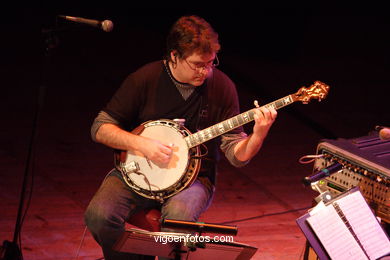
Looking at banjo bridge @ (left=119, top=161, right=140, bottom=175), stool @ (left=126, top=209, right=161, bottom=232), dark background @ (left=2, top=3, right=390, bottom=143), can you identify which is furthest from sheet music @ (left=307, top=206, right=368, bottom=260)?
dark background @ (left=2, top=3, right=390, bottom=143)

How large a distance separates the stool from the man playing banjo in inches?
1.7

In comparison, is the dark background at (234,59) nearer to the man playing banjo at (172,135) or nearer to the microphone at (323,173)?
the man playing banjo at (172,135)

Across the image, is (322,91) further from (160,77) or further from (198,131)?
(160,77)

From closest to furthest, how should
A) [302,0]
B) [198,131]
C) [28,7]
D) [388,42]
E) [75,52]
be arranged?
1. [198,131]
2. [75,52]
3. [302,0]
4. [28,7]
5. [388,42]

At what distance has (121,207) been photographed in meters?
3.40

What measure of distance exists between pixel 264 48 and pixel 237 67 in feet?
3.20

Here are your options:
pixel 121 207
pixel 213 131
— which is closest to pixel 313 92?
pixel 213 131

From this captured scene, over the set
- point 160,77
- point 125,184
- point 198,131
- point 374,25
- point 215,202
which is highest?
point 374,25

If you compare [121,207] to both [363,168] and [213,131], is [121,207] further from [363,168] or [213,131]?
[363,168]

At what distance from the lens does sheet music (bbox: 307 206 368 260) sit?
2.96 m

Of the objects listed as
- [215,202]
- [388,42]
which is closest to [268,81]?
[215,202]

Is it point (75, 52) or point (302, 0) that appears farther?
point (302, 0)

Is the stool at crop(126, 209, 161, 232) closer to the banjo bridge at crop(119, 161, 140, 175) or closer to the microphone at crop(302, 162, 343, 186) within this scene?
the banjo bridge at crop(119, 161, 140, 175)

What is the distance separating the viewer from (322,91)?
10.8 feet
